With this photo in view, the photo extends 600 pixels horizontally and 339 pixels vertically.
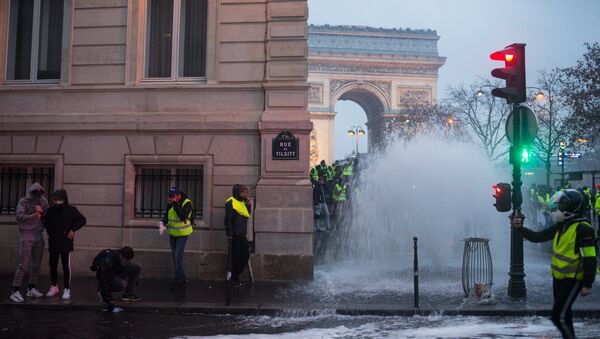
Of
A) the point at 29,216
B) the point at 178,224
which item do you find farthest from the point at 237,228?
the point at 29,216

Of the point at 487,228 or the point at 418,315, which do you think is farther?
the point at 487,228

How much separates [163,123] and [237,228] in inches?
118

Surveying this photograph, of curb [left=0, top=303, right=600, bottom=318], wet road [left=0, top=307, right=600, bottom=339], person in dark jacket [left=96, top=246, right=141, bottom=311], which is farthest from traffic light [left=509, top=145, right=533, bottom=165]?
person in dark jacket [left=96, top=246, right=141, bottom=311]

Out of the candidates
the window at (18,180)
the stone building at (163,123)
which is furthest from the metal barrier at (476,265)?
the window at (18,180)

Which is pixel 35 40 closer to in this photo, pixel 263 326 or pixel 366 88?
pixel 263 326

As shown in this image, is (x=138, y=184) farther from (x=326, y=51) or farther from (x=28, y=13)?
(x=326, y=51)

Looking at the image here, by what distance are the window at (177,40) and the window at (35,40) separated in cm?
213

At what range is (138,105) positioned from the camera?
12461 mm

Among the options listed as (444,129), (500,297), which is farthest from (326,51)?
(500,297)

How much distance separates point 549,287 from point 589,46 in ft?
64.9

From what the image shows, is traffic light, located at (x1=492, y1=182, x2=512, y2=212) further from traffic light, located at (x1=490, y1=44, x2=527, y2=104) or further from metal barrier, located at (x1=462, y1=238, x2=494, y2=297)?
traffic light, located at (x1=490, y1=44, x2=527, y2=104)

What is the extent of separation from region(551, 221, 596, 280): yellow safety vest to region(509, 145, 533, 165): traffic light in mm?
3703

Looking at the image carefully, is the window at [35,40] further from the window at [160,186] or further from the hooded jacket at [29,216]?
the hooded jacket at [29,216]

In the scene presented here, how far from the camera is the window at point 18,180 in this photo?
1274cm
